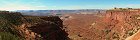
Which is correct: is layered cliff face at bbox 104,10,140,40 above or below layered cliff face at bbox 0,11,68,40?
below

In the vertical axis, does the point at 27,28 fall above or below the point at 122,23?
above

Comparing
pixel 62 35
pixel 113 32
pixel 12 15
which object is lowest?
pixel 113 32

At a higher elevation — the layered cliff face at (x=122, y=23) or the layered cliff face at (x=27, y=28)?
the layered cliff face at (x=27, y=28)

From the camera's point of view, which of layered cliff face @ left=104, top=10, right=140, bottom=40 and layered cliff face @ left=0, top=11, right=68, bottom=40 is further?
layered cliff face @ left=104, top=10, right=140, bottom=40

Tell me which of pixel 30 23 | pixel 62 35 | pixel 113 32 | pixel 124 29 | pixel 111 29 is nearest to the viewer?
pixel 30 23

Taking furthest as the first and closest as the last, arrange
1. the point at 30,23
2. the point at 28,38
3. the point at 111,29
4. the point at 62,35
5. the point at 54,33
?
the point at 111,29
the point at 62,35
the point at 54,33
the point at 30,23
the point at 28,38

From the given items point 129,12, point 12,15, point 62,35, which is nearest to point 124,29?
point 129,12

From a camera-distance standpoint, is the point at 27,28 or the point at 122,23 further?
the point at 122,23

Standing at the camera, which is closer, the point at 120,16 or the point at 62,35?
the point at 62,35

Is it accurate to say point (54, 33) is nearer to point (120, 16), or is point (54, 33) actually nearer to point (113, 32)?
point (113, 32)

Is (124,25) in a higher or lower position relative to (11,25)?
lower

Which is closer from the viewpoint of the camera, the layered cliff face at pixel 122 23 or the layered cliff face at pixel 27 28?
the layered cliff face at pixel 27 28
